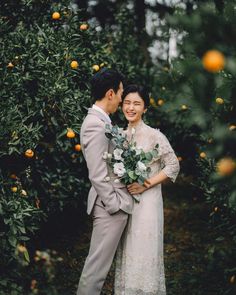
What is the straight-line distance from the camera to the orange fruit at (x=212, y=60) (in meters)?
1.14

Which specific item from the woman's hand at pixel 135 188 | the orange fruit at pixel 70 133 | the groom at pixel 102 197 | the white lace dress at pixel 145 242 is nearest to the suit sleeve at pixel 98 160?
the groom at pixel 102 197

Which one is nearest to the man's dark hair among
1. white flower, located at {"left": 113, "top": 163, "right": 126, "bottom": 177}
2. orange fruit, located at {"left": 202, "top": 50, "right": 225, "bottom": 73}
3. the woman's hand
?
white flower, located at {"left": 113, "top": 163, "right": 126, "bottom": 177}

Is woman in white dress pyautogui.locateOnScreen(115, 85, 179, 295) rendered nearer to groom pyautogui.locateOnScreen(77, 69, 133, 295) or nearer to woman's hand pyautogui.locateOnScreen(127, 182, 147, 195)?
woman's hand pyautogui.locateOnScreen(127, 182, 147, 195)

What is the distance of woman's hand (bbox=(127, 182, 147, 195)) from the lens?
3152 millimetres

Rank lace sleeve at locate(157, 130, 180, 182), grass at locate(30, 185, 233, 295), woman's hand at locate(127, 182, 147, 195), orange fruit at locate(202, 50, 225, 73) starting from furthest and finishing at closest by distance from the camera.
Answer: grass at locate(30, 185, 233, 295) → lace sleeve at locate(157, 130, 180, 182) → woman's hand at locate(127, 182, 147, 195) → orange fruit at locate(202, 50, 225, 73)

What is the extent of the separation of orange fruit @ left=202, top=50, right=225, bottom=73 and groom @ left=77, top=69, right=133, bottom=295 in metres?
1.82

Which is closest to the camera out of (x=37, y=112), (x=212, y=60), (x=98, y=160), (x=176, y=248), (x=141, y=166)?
(x=212, y=60)

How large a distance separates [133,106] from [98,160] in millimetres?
667

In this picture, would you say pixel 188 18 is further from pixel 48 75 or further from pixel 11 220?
pixel 48 75

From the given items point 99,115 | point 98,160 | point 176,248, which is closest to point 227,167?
point 98,160

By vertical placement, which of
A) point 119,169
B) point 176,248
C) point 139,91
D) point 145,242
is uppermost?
point 139,91

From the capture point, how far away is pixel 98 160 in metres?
2.91

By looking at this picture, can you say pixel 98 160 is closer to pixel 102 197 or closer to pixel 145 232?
pixel 102 197

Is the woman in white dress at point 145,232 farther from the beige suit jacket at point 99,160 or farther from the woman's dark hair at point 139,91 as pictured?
the beige suit jacket at point 99,160
